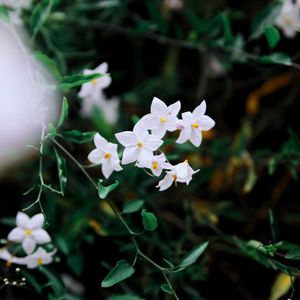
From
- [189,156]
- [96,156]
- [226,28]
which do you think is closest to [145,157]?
[96,156]

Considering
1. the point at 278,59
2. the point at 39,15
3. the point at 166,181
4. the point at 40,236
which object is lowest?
the point at 40,236

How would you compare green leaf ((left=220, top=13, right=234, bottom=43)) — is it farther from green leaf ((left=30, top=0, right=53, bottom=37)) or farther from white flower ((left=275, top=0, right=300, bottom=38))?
green leaf ((left=30, top=0, right=53, bottom=37))

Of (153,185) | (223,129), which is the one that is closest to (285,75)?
(223,129)

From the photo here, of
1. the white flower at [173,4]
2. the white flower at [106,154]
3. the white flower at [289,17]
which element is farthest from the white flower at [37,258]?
the white flower at [173,4]

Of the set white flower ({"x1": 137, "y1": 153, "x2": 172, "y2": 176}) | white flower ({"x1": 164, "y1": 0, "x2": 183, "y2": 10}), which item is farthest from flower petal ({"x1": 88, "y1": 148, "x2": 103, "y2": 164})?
white flower ({"x1": 164, "y1": 0, "x2": 183, "y2": 10})

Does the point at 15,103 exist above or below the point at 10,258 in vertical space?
above

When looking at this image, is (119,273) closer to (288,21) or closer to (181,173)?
(181,173)

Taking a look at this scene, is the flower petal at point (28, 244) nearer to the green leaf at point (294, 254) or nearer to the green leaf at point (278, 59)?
the green leaf at point (294, 254)
